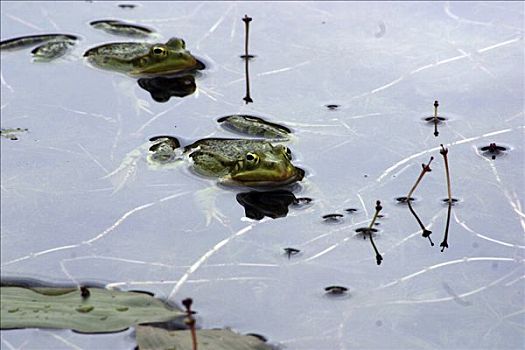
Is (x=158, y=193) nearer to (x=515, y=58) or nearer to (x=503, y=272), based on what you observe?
(x=503, y=272)

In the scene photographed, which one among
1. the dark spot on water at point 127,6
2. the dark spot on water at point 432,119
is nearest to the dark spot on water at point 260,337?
the dark spot on water at point 432,119

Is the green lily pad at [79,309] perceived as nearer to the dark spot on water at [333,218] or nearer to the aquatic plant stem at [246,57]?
the dark spot on water at [333,218]

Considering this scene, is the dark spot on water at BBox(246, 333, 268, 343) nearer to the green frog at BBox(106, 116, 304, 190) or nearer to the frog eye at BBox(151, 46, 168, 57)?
the green frog at BBox(106, 116, 304, 190)

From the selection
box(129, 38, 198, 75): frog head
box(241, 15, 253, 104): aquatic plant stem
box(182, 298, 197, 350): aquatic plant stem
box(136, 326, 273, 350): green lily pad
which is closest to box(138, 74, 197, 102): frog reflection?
box(129, 38, 198, 75): frog head

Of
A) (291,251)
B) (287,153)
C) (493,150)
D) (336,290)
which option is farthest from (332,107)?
(336,290)

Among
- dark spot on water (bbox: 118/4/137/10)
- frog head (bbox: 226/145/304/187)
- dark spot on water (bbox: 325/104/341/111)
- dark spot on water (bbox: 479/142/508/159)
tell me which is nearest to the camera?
frog head (bbox: 226/145/304/187)

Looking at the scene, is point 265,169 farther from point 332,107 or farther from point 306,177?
point 332,107

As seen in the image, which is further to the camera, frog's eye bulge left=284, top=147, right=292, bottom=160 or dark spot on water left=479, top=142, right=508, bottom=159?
dark spot on water left=479, top=142, right=508, bottom=159

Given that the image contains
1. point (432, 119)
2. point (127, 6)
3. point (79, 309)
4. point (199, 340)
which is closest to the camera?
point (199, 340)
